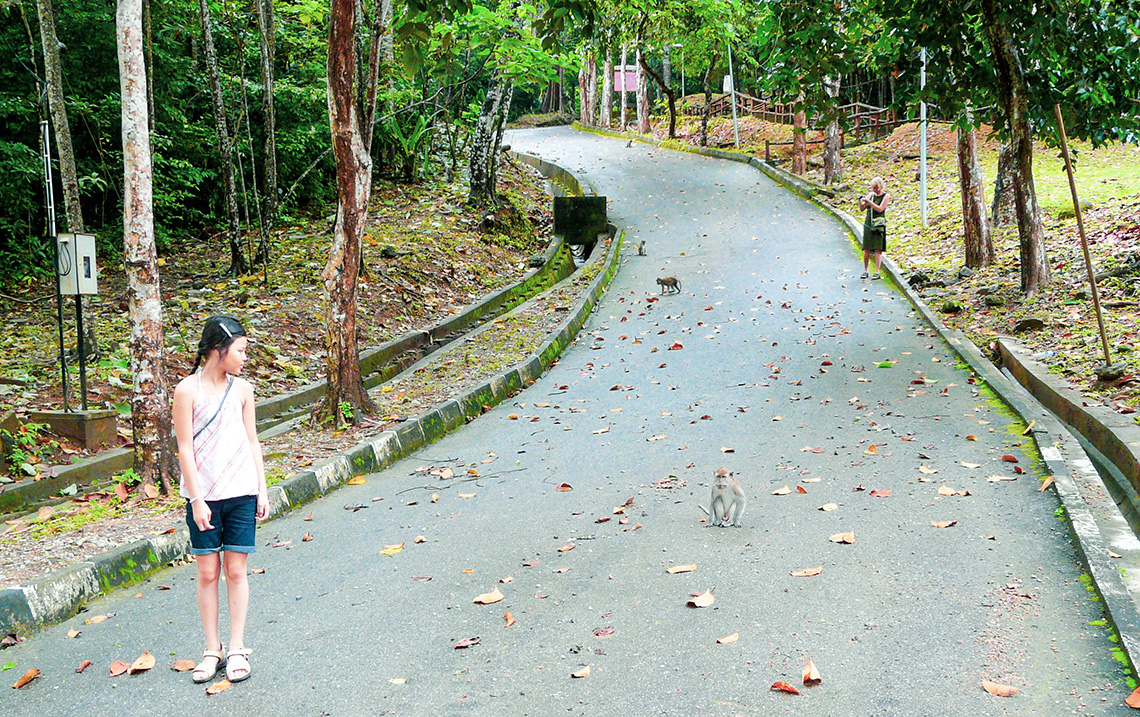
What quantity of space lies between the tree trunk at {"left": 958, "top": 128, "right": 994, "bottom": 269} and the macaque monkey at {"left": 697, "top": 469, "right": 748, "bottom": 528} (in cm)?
1163

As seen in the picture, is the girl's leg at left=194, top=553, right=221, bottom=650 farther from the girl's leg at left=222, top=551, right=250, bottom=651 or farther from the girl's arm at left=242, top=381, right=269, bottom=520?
the girl's arm at left=242, top=381, right=269, bottom=520

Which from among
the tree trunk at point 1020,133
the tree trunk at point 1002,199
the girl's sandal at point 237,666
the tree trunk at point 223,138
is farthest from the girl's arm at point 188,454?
the tree trunk at point 1002,199

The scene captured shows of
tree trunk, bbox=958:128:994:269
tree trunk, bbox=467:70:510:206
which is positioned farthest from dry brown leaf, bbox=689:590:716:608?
tree trunk, bbox=467:70:510:206

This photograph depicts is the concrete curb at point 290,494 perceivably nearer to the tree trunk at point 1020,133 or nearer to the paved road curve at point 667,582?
the paved road curve at point 667,582

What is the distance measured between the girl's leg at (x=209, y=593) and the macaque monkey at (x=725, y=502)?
2.98 metres

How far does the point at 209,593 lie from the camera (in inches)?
168

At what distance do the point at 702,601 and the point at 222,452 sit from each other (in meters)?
2.50

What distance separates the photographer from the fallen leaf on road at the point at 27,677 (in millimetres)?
4250

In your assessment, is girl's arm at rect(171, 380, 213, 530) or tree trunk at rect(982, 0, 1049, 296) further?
tree trunk at rect(982, 0, 1049, 296)

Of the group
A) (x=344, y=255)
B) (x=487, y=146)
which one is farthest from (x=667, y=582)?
(x=487, y=146)

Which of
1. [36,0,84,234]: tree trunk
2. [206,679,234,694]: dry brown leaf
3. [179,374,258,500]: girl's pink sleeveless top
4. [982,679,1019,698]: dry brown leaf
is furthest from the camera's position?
[36,0,84,234]: tree trunk

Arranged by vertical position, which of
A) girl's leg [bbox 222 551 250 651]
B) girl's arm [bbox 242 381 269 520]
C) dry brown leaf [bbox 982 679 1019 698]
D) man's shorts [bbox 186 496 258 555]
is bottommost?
dry brown leaf [bbox 982 679 1019 698]

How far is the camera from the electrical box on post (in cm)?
852

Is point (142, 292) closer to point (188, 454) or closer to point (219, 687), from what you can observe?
point (188, 454)
